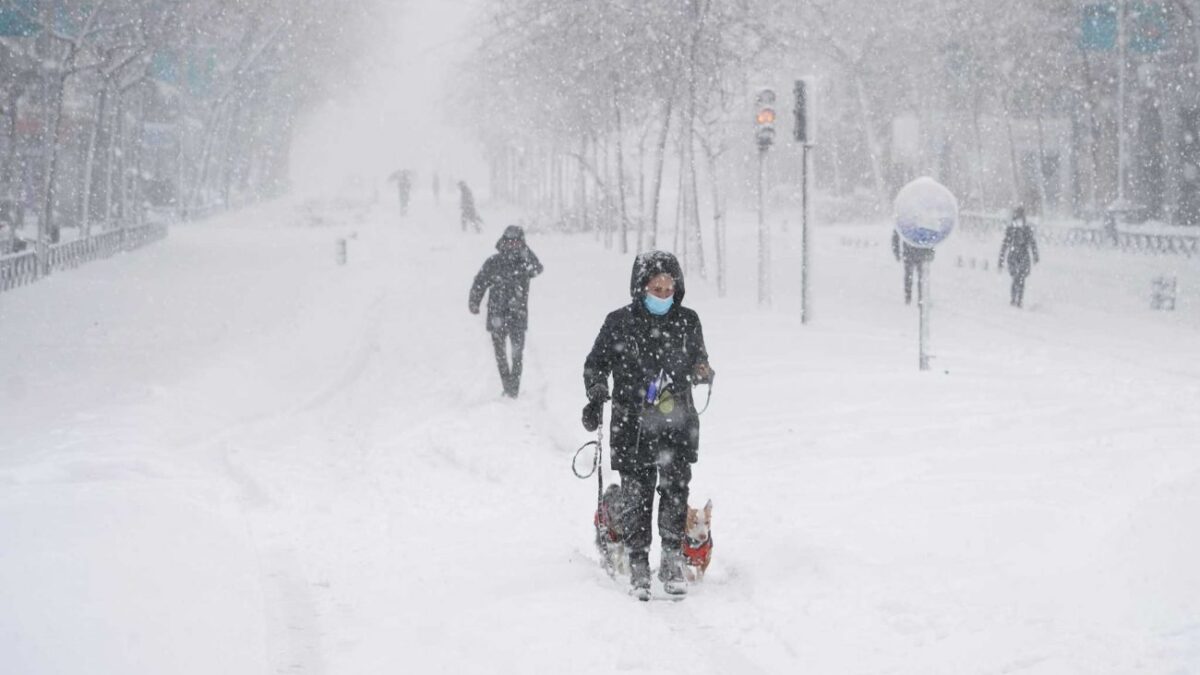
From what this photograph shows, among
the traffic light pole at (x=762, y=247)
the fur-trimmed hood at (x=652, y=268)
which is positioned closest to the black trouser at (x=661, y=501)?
the fur-trimmed hood at (x=652, y=268)

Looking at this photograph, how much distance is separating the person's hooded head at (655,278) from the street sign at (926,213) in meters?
5.79

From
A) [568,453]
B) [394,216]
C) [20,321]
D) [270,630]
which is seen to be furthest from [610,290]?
[394,216]

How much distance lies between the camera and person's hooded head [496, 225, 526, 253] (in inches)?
473

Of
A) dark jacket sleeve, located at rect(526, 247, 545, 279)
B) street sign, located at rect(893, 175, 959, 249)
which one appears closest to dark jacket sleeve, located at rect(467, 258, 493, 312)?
dark jacket sleeve, located at rect(526, 247, 545, 279)

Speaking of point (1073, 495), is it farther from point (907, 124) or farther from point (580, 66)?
point (907, 124)

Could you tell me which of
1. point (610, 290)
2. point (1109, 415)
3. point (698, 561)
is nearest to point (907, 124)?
point (610, 290)

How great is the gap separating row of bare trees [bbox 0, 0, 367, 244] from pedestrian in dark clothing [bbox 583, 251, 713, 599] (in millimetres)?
20178

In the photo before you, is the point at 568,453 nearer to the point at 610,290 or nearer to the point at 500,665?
the point at 500,665

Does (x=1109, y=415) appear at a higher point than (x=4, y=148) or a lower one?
lower

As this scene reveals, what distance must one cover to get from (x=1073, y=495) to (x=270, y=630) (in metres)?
4.39

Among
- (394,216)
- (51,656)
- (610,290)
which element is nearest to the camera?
(51,656)

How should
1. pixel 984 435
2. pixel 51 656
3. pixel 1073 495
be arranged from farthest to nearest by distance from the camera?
pixel 984 435 < pixel 1073 495 < pixel 51 656

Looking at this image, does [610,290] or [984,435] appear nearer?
[984,435]

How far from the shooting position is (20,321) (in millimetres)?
18938
